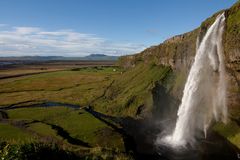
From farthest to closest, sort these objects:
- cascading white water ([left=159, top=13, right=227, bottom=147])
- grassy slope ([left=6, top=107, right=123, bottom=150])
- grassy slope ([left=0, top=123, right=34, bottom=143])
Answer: cascading white water ([left=159, top=13, right=227, bottom=147]) < grassy slope ([left=6, top=107, right=123, bottom=150]) < grassy slope ([left=0, top=123, right=34, bottom=143])

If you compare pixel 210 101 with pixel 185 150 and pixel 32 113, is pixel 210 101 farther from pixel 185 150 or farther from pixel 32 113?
pixel 32 113

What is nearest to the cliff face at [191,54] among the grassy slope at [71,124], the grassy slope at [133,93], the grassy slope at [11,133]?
the grassy slope at [133,93]

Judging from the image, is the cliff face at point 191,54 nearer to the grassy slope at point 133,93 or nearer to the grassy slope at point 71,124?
the grassy slope at point 133,93

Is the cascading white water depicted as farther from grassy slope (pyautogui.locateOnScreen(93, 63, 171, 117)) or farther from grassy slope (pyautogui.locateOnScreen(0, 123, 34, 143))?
grassy slope (pyautogui.locateOnScreen(0, 123, 34, 143))

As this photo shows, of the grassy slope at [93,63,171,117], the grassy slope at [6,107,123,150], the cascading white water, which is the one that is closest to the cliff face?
the cascading white water

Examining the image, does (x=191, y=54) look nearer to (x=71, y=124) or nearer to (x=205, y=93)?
(x=205, y=93)

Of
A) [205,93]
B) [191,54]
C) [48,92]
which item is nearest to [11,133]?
[205,93]

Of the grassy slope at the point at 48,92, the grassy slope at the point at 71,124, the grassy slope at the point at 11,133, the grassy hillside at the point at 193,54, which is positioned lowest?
the grassy slope at the point at 48,92
